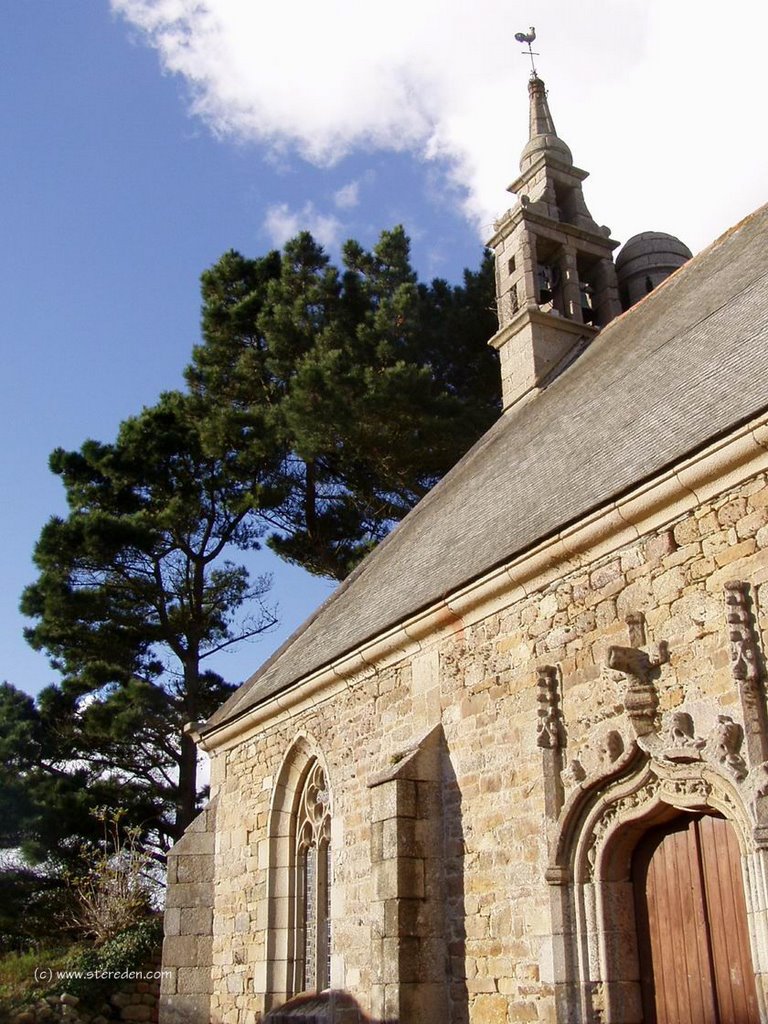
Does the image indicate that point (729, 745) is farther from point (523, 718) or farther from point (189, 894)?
point (189, 894)

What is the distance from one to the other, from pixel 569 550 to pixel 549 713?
1.03m

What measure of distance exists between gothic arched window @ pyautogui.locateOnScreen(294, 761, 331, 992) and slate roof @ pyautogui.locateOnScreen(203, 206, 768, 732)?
1.10 meters

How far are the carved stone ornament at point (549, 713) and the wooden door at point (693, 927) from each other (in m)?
0.78

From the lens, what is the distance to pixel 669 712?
5793mm

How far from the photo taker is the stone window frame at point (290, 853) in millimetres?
9445

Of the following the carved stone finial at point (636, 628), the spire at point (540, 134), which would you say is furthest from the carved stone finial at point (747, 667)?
the spire at point (540, 134)

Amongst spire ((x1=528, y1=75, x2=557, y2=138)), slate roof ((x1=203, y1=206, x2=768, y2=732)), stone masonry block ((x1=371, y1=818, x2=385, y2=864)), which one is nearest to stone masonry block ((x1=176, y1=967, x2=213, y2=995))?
slate roof ((x1=203, y1=206, x2=768, y2=732))

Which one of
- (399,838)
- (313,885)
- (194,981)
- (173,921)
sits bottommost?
(194,981)

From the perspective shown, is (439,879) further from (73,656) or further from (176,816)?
(73,656)

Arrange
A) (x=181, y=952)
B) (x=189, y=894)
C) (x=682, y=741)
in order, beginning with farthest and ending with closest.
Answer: (x=189, y=894) < (x=181, y=952) < (x=682, y=741)

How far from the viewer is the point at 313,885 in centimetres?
959

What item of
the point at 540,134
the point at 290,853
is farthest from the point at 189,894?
the point at 540,134

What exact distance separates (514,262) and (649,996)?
10.6 meters

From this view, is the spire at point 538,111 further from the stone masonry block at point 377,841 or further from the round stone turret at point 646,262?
the stone masonry block at point 377,841
